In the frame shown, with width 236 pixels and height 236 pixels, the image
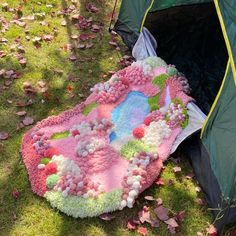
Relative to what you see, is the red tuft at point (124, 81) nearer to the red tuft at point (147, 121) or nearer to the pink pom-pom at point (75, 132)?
the red tuft at point (147, 121)

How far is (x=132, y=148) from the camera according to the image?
376cm

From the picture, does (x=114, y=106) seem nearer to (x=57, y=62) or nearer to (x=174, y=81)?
(x=174, y=81)

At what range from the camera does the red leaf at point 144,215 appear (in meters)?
3.36

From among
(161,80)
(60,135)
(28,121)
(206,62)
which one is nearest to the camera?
(60,135)

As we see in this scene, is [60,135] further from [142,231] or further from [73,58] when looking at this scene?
[73,58]

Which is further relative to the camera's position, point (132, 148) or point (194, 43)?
point (194, 43)

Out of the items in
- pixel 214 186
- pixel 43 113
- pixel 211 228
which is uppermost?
pixel 43 113

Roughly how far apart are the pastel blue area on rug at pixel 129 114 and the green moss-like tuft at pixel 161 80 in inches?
7.3

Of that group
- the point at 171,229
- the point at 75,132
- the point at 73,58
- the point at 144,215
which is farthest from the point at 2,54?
the point at 171,229

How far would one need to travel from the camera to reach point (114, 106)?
416 centimetres

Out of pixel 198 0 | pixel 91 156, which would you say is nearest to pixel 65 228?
pixel 91 156

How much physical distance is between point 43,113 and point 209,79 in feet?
5.97

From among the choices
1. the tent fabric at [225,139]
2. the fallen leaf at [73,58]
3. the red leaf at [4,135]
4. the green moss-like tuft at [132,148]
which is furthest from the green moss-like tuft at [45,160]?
the fallen leaf at [73,58]

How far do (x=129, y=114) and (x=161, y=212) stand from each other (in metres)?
1.07
